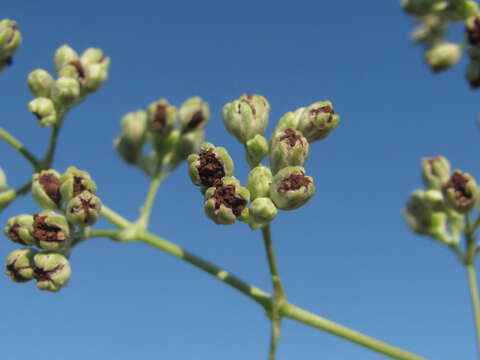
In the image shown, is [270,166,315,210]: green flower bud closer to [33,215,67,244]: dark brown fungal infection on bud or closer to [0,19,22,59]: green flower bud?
[33,215,67,244]: dark brown fungal infection on bud

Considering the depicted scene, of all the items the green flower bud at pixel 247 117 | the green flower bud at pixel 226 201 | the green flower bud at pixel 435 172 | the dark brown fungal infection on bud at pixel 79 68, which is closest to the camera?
the green flower bud at pixel 226 201

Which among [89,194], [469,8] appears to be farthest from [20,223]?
[469,8]

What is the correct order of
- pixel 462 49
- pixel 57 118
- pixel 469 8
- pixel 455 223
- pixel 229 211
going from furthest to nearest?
1. pixel 462 49
2. pixel 469 8
3. pixel 455 223
4. pixel 57 118
5. pixel 229 211

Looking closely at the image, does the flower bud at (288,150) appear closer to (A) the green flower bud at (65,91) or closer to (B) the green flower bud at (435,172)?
(A) the green flower bud at (65,91)

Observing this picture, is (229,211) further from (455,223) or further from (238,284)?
(455,223)

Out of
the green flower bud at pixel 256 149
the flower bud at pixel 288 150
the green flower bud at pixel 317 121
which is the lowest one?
the flower bud at pixel 288 150

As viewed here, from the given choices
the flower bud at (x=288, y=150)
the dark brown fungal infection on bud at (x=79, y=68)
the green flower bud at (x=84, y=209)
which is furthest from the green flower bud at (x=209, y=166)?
the dark brown fungal infection on bud at (x=79, y=68)

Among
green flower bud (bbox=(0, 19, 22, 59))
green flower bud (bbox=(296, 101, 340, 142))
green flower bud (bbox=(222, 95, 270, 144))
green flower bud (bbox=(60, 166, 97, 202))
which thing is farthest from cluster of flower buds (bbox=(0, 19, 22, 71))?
green flower bud (bbox=(296, 101, 340, 142))
